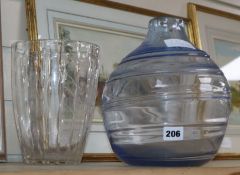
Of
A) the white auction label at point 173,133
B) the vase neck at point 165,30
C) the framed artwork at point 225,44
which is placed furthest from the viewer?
the framed artwork at point 225,44

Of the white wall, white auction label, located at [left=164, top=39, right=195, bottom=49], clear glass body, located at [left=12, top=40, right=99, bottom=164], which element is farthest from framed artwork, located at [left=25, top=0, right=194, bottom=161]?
white auction label, located at [left=164, top=39, right=195, bottom=49]

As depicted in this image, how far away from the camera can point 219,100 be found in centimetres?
87

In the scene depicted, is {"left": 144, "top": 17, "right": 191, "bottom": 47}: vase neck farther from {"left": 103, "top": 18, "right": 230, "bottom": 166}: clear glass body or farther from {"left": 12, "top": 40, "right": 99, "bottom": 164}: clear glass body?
{"left": 12, "top": 40, "right": 99, "bottom": 164}: clear glass body

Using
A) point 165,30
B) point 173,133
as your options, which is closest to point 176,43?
point 165,30

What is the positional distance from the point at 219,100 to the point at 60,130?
0.30m

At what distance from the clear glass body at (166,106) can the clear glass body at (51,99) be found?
6 cm

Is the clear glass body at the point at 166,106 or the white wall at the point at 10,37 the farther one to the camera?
the white wall at the point at 10,37

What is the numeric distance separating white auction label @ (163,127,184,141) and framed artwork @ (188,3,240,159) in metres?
0.45

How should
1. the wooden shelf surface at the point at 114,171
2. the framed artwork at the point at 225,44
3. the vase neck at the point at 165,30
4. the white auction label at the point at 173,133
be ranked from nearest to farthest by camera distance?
the wooden shelf surface at the point at 114,171 → the white auction label at the point at 173,133 → the vase neck at the point at 165,30 → the framed artwork at the point at 225,44

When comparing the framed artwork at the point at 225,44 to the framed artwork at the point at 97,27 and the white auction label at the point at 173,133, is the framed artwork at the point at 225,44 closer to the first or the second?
the framed artwork at the point at 97,27

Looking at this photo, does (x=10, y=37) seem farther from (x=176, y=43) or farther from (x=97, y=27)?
(x=176, y=43)

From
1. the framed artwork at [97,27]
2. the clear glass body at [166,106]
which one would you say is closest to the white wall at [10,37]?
the framed artwork at [97,27]

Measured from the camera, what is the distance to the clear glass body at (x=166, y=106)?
0.83 m

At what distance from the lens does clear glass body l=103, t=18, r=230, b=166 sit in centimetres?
83
